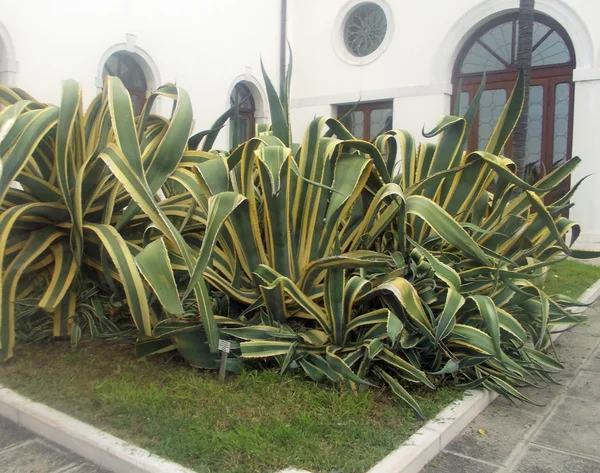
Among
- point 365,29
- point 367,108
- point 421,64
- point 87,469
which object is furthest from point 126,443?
point 365,29

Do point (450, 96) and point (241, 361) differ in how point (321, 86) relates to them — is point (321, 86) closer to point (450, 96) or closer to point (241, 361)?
point (450, 96)

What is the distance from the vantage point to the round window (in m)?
11.3

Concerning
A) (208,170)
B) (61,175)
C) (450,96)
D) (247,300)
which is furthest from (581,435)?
(450,96)

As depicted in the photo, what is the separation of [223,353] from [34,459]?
3.18ft

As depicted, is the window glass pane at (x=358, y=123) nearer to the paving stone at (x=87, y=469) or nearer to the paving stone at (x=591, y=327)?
the paving stone at (x=591, y=327)

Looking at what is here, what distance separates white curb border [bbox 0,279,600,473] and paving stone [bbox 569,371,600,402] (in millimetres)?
681

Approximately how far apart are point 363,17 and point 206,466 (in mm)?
10478

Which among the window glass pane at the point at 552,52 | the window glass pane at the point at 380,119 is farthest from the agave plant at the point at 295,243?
the window glass pane at the point at 380,119

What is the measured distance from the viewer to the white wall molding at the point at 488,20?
31.1ft

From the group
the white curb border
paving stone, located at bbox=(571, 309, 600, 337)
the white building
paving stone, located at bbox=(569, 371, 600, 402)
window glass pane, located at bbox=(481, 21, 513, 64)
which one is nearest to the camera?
→ the white curb border

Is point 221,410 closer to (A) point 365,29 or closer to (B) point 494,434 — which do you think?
(B) point 494,434

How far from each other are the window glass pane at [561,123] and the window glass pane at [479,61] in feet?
3.56

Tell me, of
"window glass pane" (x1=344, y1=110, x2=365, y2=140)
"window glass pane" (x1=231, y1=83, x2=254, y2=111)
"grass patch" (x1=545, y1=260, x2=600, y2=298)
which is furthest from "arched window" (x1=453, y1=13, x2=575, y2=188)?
"window glass pane" (x1=231, y1=83, x2=254, y2=111)

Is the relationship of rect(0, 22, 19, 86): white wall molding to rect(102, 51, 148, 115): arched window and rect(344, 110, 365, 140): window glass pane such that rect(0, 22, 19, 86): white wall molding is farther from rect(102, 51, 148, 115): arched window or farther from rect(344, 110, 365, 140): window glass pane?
rect(344, 110, 365, 140): window glass pane
